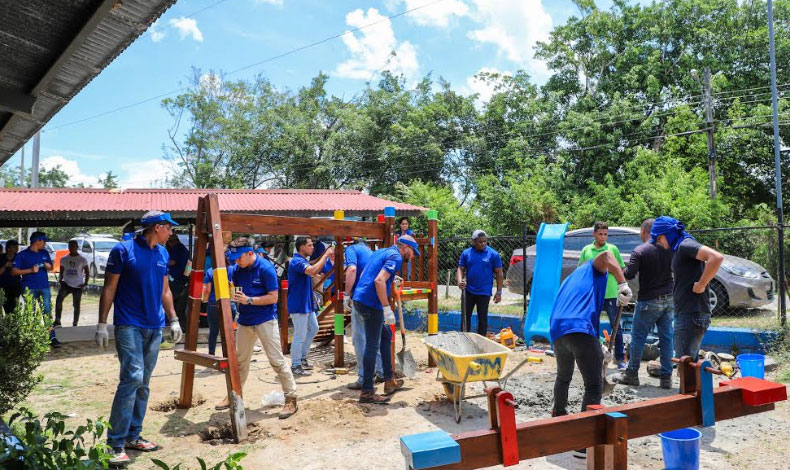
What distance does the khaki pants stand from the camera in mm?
5555

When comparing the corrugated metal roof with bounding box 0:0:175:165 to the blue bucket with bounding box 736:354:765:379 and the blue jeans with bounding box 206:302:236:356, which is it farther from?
the blue bucket with bounding box 736:354:765:379

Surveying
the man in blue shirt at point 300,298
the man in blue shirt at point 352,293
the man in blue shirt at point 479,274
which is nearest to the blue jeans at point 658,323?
the man in blue shirt at point 479,274

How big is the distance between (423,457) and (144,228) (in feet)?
12.3

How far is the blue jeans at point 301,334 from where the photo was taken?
735cm

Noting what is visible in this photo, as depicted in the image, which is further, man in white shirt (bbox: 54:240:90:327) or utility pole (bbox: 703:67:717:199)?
utility pole (bbox: 703:67:717:199)

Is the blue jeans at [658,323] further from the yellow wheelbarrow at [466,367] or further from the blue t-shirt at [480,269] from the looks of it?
the blue t-shirt at [480,269]

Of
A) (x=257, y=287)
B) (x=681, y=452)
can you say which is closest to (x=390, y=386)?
(x=257, y=287)

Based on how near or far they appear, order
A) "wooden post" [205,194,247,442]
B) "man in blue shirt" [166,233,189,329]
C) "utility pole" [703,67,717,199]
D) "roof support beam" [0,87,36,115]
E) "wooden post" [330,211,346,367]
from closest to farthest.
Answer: "roof support beam" [0,87,36,115], "wooden post" [205,194,247,442], "wooden post" [330,211,346,367], "man in blue shirt" [166,233,189,329], "utility pole" [703,67,717,199]

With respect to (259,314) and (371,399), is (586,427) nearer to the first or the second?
(259,314)

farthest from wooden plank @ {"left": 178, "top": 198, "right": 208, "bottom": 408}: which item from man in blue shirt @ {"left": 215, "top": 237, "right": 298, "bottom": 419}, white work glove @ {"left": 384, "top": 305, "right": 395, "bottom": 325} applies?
white work glove @ {"left": 384, "top": 305, "right": 395, "bottom": 325}

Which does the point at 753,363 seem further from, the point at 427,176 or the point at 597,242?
the point at 427,176

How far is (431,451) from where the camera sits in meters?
1.74

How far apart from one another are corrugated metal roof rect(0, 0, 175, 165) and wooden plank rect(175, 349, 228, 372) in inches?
100

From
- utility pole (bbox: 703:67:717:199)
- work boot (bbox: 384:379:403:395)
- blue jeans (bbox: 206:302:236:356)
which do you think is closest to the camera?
work boot (bbox: 384:379:403:395)
